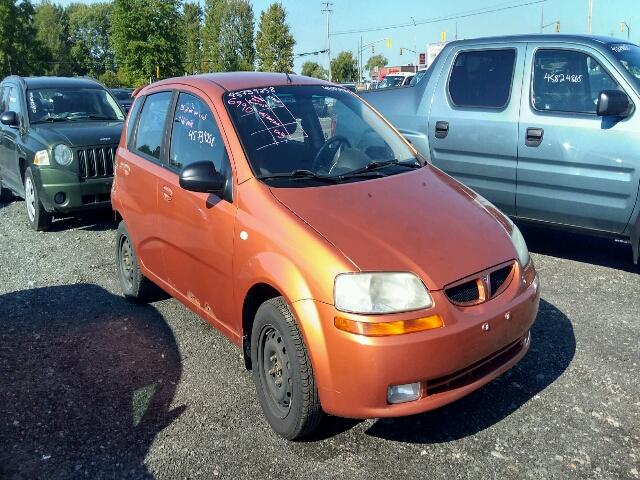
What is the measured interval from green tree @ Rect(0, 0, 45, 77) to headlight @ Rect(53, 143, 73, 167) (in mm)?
55423

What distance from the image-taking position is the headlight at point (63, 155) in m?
7.28

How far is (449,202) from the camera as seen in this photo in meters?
3.49

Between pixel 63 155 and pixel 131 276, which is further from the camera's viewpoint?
pixel 63 155

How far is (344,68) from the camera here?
9469cm

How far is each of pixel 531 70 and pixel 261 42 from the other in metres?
63.2

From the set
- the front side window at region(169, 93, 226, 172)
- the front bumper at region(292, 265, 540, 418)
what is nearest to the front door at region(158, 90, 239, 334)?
the front side window at region(169, 93, 226, 172)

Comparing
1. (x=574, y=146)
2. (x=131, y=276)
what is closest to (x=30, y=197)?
(x=131, y=276)

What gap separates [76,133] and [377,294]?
6040 millimetres

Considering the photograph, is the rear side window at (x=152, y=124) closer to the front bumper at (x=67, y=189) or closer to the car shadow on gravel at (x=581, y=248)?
the front bumper at (x=67, y=189)

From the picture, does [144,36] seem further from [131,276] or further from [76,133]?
[131,276]

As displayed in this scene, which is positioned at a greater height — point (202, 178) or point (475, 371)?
point (202, 178)

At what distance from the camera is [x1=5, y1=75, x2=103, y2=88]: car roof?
8406 millimetres

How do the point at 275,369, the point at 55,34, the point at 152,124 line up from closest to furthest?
1. the point at 275,369
2. the point at 152,124
3. the point at 55,34

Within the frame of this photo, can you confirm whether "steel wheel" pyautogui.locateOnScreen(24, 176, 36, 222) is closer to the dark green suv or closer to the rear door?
the dark green suv
